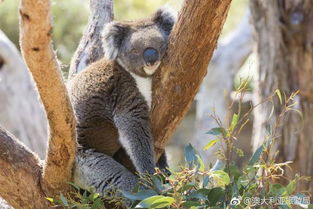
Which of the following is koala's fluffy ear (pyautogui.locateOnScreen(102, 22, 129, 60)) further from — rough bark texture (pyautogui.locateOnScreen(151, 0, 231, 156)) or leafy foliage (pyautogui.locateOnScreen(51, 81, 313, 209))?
leafy foliage (pyautogui.locateOnScreen(51, 81, 313, 209))

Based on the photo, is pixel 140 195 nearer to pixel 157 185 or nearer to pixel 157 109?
pixel 157 185

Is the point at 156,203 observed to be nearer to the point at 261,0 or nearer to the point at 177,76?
the point at 177,76

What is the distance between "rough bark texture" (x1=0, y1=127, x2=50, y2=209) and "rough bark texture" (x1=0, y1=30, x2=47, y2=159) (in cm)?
296

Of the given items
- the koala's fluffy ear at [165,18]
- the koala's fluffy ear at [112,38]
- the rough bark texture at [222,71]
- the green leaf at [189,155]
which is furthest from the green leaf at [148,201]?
the rough bark texture at [222,71]

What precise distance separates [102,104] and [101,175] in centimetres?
49

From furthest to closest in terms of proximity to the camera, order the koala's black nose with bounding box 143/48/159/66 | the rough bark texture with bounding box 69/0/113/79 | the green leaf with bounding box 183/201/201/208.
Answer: the rough bark texture with bounding box 69/0/113/79 → the koala's black nose with bounding box 143/48/159/66 → the green leaf with bounding box 183/201/201/208

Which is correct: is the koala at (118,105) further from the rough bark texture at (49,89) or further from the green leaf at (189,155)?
the green leaf at (189,155)

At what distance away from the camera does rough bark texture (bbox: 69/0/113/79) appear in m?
4.36

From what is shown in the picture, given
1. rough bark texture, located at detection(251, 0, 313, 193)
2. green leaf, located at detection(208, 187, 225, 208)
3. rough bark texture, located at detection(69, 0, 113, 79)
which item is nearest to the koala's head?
rough bark texture, located at detection(69, 0, 113, 79)

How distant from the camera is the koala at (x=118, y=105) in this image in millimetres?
3471

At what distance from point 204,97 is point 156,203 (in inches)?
251

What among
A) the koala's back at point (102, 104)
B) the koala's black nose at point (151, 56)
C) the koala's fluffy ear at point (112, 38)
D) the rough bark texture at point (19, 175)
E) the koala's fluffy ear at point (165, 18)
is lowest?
the rough bark texture at point (19, 175)

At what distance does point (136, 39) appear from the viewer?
154 inches

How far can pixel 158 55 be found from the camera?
3.60 m
